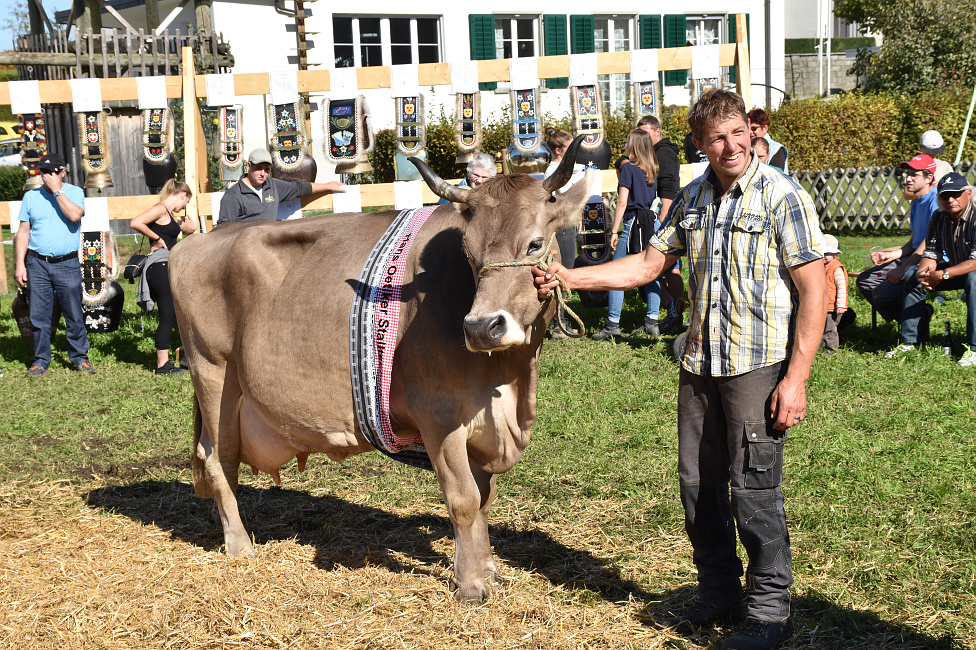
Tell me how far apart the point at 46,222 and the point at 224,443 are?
541 centimetres

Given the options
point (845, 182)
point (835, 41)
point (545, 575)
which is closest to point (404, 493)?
point (545, 575)

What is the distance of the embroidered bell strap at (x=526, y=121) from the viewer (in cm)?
985

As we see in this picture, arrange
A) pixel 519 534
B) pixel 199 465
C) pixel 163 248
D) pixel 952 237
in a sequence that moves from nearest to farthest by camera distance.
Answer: pixel 519 534, pixel 199 465, pixel 952 237, pixel 163 248

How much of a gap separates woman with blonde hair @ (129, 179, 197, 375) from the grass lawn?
1384mm

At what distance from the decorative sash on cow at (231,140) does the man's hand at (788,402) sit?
748cm

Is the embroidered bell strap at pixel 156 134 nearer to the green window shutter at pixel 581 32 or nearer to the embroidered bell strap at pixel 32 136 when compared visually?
the embroidered bell strap at pixel 32 136

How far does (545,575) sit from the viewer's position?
15.1 ft

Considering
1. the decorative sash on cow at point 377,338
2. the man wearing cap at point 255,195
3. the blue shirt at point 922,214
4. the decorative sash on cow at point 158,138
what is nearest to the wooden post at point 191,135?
the decorative sash on cow at point 158,138

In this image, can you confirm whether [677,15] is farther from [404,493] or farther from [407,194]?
[404,493]

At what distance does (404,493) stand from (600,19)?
2027 cm

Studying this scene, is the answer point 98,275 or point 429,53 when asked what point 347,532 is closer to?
point 98,275

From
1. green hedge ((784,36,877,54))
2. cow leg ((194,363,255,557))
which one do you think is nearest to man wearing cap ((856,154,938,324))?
cow leg ((194,363,255,557))

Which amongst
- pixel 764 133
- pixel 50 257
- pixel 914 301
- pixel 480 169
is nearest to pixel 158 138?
pixel 50 257

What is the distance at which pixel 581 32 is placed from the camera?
23.1 m
